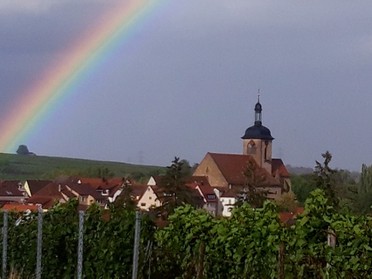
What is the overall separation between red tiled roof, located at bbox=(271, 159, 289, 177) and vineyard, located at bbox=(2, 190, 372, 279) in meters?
113

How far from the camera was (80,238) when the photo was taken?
31.8 ft

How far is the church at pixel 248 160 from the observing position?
118338mm

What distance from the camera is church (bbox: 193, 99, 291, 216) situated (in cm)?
11834

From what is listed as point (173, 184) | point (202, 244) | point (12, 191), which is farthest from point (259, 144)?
point (202, 244)

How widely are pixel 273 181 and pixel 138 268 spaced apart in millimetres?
110198

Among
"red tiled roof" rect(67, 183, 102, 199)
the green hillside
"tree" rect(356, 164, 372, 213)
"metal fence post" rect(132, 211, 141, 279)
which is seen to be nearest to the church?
the green hillside

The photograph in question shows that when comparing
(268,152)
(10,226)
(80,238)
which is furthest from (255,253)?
(268,152)

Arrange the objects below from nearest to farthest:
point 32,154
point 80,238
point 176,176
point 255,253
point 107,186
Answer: point 255,253 < point 80,238 < point 176,176 < point 107,186 < point 32,154

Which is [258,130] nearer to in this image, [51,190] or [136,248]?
[51,190]

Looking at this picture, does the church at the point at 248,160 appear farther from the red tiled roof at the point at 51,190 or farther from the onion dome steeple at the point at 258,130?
the red tiled roof at the point at 51,190

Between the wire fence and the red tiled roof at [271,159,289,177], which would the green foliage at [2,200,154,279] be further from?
the red tiled roof at [271,159,289,177]

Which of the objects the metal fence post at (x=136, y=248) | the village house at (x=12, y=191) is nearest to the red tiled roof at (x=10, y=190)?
the village house at (x=12, y=191)

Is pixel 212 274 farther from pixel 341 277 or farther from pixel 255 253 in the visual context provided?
pixel 341 277

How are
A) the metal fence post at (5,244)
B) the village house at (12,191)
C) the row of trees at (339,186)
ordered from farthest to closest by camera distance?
the village house at (12,191)
the row of trees at (339,186)
the metal fence post at (5,244)
